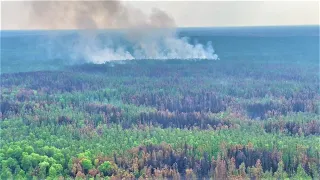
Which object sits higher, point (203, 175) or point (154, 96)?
point (154, 96)

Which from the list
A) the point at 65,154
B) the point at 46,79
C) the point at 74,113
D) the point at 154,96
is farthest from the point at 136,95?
the point at 65,154

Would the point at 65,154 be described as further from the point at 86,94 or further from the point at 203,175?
the point at 86,94

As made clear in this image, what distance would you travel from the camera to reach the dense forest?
66.3 meters

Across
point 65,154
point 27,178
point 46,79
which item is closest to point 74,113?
point 65,154

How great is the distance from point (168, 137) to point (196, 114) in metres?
17.3

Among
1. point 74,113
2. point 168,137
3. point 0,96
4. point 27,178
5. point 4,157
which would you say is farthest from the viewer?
point 0,96

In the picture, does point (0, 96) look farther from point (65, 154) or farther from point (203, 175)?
point (203, 175)

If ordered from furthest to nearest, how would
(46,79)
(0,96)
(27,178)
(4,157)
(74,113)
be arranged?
(46,79) → (0,96) → (74,113) → (4,157) → (27,178)

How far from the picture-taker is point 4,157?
2680 inches

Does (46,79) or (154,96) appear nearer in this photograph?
(154,96)

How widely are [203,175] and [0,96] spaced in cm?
5729

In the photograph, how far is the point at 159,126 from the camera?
87.8 metres

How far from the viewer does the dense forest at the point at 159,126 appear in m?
66.3

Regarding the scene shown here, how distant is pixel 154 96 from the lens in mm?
113312
